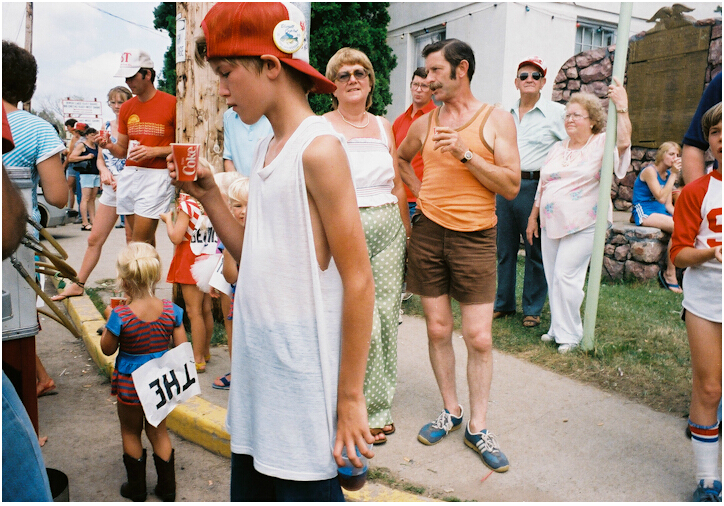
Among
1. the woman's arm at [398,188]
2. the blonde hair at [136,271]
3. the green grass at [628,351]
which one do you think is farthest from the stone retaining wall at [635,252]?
the blonde hair at [136,271]

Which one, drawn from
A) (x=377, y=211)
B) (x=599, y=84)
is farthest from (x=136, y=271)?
(x=599, y=84)

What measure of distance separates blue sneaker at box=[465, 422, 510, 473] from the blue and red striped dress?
1.72 m

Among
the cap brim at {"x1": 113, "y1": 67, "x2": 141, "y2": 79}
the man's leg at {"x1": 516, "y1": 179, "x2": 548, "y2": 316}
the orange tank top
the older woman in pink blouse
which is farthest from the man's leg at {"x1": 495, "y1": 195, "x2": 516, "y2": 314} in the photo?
the cap brim at {"x1": 113, "y1": 67, "x2": 141, "y2": 79}

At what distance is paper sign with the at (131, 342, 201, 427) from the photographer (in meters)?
2.78

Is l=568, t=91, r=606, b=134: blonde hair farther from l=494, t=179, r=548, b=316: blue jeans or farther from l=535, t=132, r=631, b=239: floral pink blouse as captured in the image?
l=494, t=179, r=548, b=316: blue jeans

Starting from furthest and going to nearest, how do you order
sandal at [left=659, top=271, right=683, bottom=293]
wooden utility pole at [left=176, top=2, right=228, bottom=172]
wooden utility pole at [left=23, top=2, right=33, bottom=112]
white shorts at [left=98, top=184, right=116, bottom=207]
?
wooden utility pole at [left=23, top=2, right=33, bottom=112] → sandal at [left=659, top=271, right=683, bottom=293] → white shorts at [left=98, top=184, right=116, bottom=207] → wooden utility pole at [left=176, top=2, right=228, bottom=172]

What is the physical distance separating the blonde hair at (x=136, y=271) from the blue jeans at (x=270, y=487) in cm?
150

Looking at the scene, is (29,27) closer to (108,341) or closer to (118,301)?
(118,301)

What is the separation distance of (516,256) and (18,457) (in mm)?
4997

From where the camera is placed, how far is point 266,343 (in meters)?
1.59

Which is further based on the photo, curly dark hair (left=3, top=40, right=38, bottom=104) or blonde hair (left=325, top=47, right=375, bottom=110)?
blonde hair (left=325, top=47, right=375, bottom=110)

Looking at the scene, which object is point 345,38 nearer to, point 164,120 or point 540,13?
point 540,13

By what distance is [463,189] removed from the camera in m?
3.35

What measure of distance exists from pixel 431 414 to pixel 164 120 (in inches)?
138
